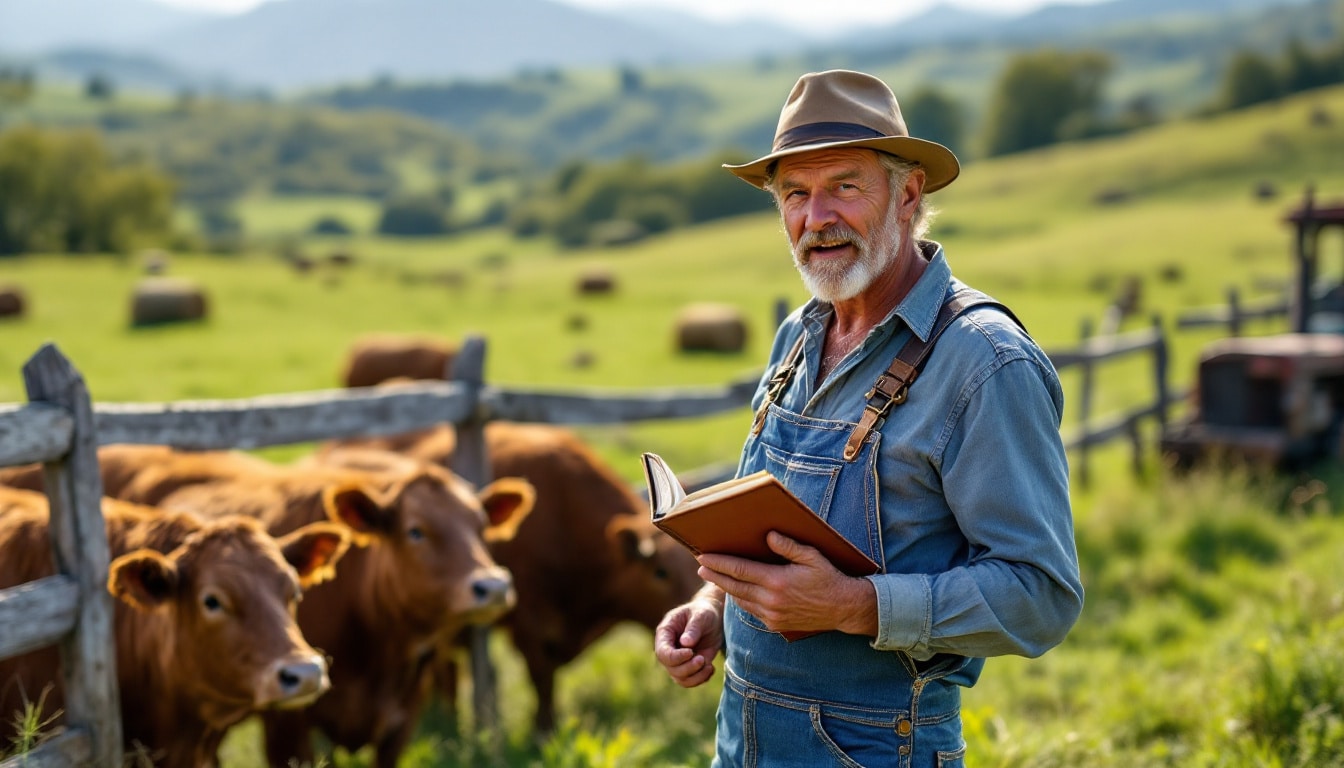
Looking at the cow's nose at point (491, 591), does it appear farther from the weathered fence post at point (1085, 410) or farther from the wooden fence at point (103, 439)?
the weathered fence post at point (1085, 410)

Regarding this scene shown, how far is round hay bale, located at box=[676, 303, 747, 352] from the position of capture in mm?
23234

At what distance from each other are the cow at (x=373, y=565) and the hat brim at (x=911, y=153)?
2744 mm

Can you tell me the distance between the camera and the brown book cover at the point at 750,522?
2398mm

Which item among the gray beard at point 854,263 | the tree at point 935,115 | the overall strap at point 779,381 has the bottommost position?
the overall strap at point 779,381

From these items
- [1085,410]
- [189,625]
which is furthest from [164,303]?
[189,625]

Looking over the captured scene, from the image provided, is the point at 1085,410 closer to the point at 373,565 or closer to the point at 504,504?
the point at 504,504

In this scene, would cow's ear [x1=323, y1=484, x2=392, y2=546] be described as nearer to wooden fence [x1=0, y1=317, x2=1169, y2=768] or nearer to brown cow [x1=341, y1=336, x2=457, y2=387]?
wooden fence [x1=0, y1=317, x2=1169, y2=768]

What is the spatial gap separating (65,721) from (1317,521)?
9.02 meters

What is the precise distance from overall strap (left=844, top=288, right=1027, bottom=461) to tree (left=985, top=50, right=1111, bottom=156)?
8714 cm

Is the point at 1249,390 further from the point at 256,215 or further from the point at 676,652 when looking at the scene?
the point at 256,215

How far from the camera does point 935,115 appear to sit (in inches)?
3853

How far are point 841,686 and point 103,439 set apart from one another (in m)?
3.36

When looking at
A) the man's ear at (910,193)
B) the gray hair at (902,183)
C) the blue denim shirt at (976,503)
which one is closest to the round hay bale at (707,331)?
the gray hair at (902,183)

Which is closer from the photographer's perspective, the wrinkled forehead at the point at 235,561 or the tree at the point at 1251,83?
the wrinkled forehead at the point at 235,561
